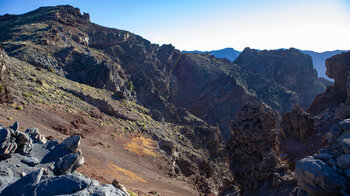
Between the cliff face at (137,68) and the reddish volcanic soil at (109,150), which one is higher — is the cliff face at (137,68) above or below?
above

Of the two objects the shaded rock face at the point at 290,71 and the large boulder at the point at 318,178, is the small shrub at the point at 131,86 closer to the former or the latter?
the large boulder at the point at 318,178

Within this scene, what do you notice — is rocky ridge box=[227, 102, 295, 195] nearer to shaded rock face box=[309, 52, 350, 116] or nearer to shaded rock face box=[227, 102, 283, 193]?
shaded rock face box=[227, 102, 283, 193]

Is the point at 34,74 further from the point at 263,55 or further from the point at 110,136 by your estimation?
the point at 263,55

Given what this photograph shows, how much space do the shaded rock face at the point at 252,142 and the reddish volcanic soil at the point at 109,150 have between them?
6.58 meters

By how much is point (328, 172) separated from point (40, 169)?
9.64 m

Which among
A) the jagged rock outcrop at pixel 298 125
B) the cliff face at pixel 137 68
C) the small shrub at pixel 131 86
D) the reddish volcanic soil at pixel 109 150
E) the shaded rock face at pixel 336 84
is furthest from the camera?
the small shrub at pixel 131 86

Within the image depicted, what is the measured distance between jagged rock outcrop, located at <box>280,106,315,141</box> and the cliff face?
73.7 feet

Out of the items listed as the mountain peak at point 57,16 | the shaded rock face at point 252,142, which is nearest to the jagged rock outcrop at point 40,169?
the shaded rock face at point 252,142

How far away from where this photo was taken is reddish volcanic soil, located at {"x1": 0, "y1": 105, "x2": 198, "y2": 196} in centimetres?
1942

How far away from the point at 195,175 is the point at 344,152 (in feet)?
73.8

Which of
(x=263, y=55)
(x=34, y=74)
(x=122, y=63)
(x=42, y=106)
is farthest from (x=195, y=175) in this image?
(x=263, y=55)

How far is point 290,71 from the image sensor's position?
314 feet

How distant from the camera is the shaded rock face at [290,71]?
92.8 m

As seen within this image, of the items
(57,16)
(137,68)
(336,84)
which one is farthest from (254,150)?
(57,16)
